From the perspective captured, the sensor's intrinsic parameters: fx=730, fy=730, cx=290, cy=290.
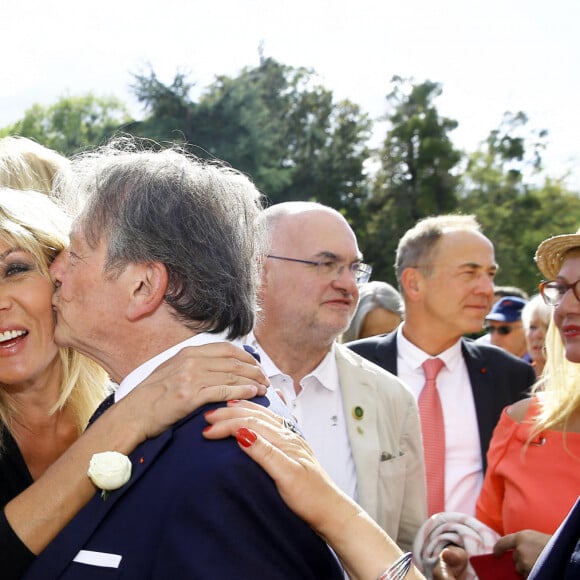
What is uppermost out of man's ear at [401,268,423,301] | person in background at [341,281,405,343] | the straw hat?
the straw hat

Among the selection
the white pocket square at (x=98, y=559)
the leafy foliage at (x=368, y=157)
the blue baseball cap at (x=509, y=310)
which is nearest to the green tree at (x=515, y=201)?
the leafy foliage at (x=368, y=157)

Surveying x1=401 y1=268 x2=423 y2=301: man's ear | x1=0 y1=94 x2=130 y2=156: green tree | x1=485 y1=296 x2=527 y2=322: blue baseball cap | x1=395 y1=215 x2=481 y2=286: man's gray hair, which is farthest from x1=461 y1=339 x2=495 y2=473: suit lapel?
x1=0 y1=94 x2=130 y2=156: green tree

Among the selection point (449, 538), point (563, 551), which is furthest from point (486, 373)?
point (563, 551)

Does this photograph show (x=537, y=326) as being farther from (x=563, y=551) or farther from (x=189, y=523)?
(x=189, y=523)

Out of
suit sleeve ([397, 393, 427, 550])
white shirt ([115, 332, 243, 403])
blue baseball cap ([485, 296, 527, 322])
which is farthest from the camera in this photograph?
blue baseball cap ([485, 296, 527, 322])

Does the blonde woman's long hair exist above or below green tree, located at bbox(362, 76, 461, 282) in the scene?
below

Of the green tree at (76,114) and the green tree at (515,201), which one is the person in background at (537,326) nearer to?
the green tree at (515,201)

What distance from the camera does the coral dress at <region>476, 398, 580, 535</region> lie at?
342cm

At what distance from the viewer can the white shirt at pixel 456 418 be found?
468 centimetres

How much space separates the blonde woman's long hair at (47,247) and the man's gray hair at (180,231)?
86 cm

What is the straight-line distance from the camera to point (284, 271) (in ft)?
13.5

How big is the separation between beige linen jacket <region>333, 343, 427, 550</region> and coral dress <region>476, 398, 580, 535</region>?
1.22ft

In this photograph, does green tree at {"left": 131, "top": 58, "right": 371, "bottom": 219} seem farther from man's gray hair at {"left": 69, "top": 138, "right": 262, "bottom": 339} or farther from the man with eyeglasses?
man's gray hair at {"left": 69, "top": 138, "right": 262, "bottom": 339}

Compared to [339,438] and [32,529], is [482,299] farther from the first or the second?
[32,529]
